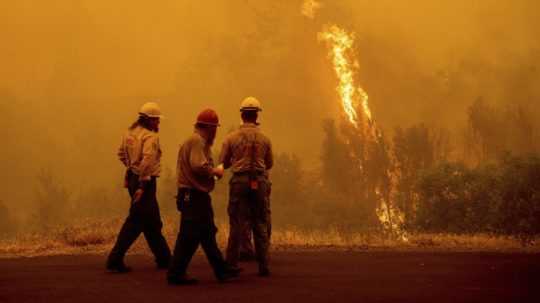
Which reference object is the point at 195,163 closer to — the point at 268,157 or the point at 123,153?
the point at 268,157

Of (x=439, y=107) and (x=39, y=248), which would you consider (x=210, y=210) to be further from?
(x=439, y=107)

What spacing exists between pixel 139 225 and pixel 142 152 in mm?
1192

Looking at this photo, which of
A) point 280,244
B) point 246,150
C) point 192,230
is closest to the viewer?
point 192,230

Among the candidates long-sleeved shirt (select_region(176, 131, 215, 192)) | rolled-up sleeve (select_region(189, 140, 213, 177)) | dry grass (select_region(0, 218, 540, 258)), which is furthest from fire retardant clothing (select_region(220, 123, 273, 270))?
dry grass (select_region(0, 218, 540, 258))

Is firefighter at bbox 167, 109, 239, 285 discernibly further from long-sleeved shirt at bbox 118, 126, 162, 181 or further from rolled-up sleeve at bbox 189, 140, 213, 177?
long-sleeved shirt at bbox 118, 126, 162, 181

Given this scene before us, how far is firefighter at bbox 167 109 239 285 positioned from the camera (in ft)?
32.0

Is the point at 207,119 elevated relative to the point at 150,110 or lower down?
lower down

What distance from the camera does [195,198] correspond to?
32.7 ft

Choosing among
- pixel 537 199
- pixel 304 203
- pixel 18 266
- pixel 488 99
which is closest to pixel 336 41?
pixel 304 203

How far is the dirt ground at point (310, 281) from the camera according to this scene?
8.64m

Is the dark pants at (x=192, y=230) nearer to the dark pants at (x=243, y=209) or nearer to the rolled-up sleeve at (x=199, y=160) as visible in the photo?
the rolled-up sleeve at (x=199, y=160)

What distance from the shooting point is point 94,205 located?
163125 mm

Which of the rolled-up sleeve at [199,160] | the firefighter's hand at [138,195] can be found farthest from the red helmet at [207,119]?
the firefighter's hand at [138,195]

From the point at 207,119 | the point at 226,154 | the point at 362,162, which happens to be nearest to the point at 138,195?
the point at 226,154
